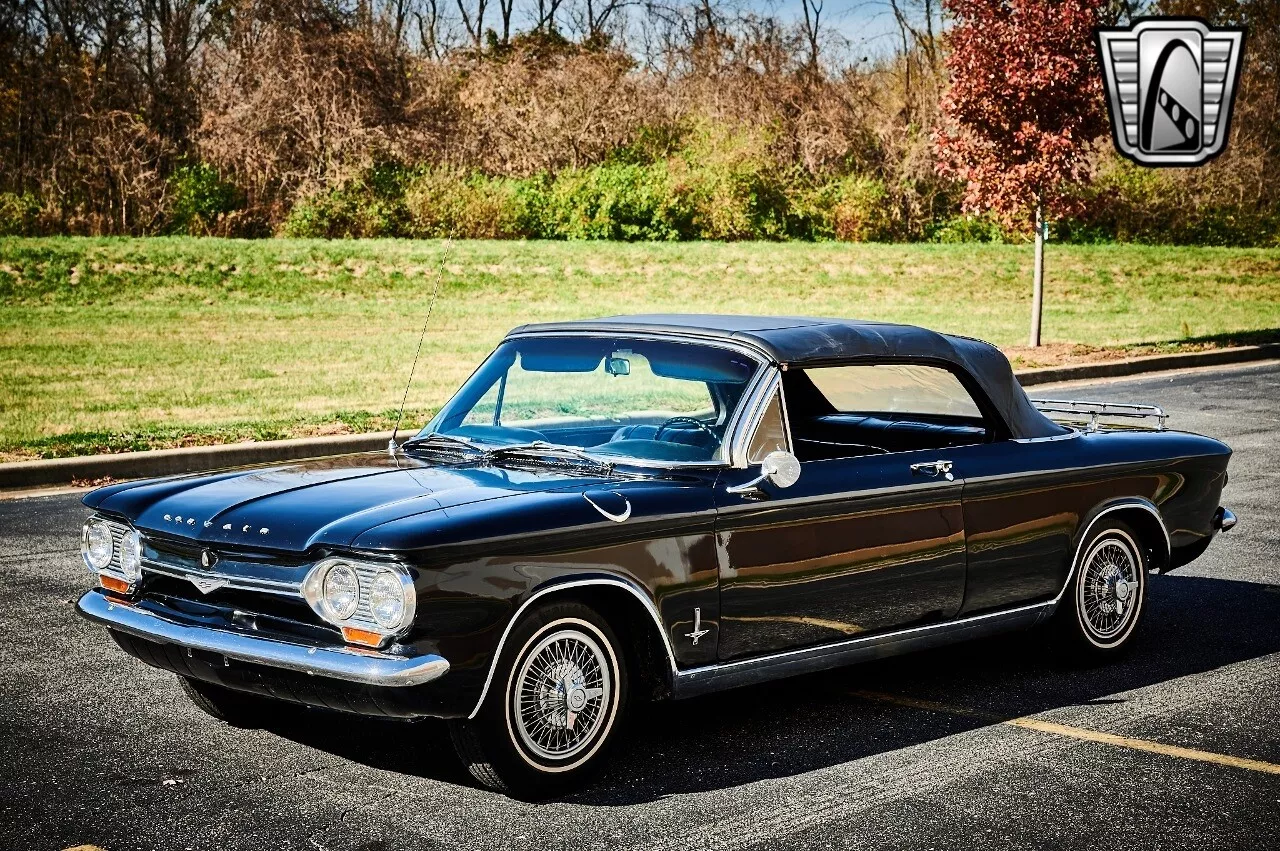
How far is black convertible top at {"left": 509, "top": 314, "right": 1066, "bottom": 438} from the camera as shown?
573 centimetres

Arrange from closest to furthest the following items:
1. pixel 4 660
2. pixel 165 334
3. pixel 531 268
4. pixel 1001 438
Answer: pixel 1001 438, pixel 4 660, pixel 165 334, pixel 531 268

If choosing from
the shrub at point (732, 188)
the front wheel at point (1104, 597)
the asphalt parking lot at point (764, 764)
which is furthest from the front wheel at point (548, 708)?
the shrub at point (732, 188)

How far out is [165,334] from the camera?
76.8 feet

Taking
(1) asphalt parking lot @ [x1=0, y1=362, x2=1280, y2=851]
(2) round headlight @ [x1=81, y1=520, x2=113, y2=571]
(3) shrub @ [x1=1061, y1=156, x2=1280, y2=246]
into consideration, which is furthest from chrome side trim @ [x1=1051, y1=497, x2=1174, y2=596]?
(3) shrub @ [x1=1061, y1=156, x2=1280, y2=246]

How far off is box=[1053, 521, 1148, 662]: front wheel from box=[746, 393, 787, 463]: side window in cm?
162

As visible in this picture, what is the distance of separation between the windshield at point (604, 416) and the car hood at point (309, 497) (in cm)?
32

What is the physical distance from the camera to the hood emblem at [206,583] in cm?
489

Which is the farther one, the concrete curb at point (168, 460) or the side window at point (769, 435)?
the concrete curb at point (168, 460)

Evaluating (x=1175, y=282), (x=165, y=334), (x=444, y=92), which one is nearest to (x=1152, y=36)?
(x=1175, y=282)

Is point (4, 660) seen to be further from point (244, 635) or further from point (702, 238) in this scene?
point (702, 238)

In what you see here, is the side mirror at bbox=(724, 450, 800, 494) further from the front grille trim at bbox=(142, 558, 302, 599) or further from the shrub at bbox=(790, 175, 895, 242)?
the shrub at bbox=(790, 175, 895, 242)

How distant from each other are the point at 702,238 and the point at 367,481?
32476 mm

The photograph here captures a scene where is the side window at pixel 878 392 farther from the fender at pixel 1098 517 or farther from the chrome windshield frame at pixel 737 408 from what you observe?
the chrome windshield frame at pixel 737 408

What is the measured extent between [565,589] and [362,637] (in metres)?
0.64
